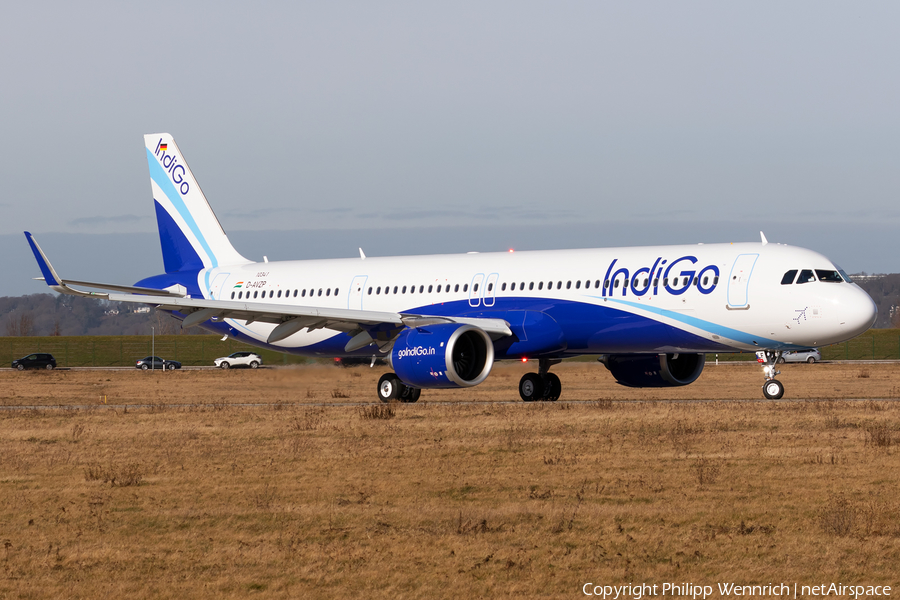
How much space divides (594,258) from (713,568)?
19.5 meters

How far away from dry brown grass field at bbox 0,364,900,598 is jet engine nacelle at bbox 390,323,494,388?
2.02 metres

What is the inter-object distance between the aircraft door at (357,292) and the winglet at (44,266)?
823 cm

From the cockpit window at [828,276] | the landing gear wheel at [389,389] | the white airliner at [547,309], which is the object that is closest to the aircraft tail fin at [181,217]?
the white airliner at [547,309]

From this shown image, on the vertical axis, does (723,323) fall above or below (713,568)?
above

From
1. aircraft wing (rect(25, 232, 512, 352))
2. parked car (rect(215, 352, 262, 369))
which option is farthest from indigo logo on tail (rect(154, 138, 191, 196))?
parked car (rect(215, 352, 262, 369))

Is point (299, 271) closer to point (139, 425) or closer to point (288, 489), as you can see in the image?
point (139, 425)

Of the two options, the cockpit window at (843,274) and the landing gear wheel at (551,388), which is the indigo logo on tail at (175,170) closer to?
the landing gear wheel at (551,388)

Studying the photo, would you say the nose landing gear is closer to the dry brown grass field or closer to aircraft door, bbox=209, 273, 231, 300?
the dry brown grass field

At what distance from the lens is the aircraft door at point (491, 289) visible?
1138 inches

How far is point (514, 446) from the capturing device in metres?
17.5

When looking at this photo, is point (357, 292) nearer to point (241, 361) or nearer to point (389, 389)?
point (389, 389)

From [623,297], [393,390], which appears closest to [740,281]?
[623,297]

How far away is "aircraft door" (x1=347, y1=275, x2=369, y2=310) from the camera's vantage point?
31891 millimetres

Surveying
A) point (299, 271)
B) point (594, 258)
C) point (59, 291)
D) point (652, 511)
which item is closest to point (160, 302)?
point (59, 291)
